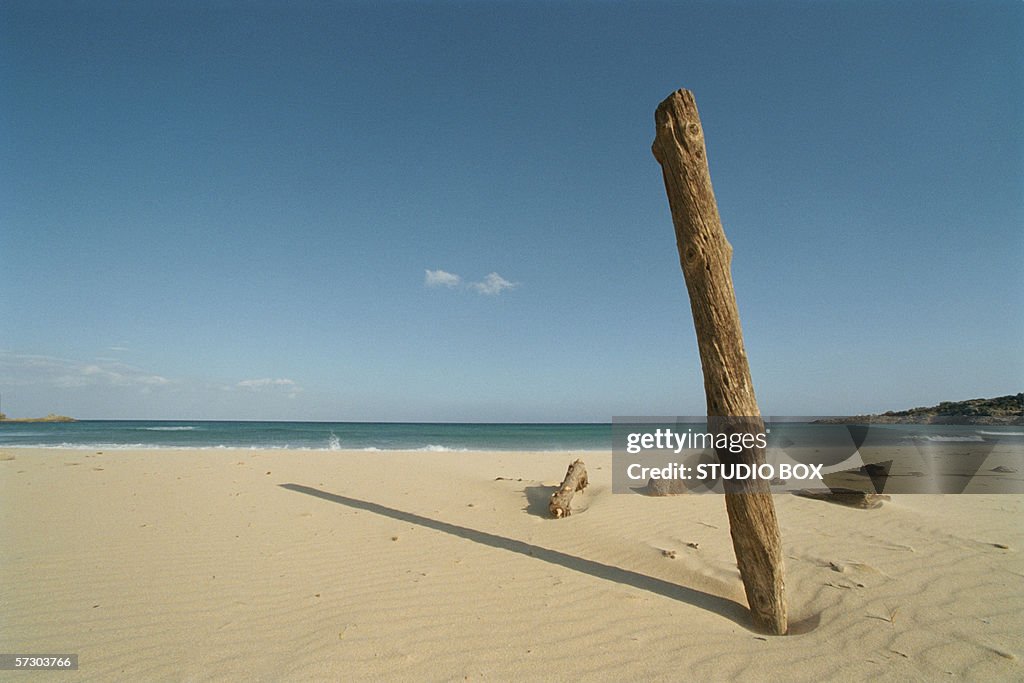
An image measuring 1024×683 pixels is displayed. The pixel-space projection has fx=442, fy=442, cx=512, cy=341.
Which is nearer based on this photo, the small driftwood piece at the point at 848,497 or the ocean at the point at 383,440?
the small driftwood piece at the point at 848,497

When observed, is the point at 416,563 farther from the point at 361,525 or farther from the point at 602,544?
the point at 602,544

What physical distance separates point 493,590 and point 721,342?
292cm

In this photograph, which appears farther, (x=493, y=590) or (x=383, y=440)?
(x=383, y=440)

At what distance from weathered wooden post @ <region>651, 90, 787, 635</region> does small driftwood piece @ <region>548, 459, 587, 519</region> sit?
3278 mm

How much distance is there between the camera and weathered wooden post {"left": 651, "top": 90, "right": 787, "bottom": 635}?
330cm

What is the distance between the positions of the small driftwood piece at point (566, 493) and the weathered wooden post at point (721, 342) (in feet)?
10.8

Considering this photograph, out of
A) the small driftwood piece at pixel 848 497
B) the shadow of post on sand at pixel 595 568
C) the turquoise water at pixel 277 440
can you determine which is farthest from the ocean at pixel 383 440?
the shadow of post on sand at pixel 595 568

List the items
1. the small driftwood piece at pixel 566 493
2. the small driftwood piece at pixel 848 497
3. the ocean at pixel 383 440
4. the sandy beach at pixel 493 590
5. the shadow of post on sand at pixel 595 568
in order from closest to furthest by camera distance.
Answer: the sandy beach at pixel 493 590
the shadow of post on sand at pixel 595 568
the small driftwood piece at pixel 566 493
the small driftwood piece at pixel 848 497
the ocean at pixel 383 440

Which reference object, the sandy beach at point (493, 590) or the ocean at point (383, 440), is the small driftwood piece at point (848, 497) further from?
the ocean at point (383, 440)

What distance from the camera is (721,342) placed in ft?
10.9

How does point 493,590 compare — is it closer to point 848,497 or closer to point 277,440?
point 848,497

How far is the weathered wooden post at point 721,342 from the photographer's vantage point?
3303 mm

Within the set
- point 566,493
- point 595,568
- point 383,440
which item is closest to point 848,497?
point 566,493

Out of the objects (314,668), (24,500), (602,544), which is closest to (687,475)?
(602,544)
